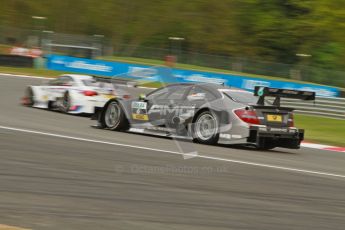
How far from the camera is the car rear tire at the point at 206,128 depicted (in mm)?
11711

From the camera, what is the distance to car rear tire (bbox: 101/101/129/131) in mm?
12823

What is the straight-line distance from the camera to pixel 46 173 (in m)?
7.47

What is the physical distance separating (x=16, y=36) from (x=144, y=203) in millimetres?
35973

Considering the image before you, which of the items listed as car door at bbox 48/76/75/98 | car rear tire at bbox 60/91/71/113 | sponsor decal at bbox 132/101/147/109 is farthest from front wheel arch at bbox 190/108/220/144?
car door at bbox 48/76/75/98

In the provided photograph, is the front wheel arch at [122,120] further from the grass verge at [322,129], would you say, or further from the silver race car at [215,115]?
the grass verge at [322,129]

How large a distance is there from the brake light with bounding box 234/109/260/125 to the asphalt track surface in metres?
0.56

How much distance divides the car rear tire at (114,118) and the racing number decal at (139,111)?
0.24 meters

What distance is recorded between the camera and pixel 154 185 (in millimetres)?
7258

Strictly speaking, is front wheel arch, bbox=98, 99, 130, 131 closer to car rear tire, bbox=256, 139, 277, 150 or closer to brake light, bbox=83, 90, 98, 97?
car rear tire, bbox=256, 139, 277, 150

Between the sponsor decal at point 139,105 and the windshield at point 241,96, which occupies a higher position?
the windshield at point 241,96

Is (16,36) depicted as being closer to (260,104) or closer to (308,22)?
(308,22)

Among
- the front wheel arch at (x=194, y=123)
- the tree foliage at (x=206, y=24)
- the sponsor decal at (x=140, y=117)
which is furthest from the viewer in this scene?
the tree foliage at (x=206, y=24)

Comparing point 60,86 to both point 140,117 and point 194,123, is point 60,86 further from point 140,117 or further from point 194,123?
point 194,123

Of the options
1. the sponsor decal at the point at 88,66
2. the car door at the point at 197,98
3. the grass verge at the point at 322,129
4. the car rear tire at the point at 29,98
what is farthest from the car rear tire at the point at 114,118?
the sponsor decal at the point at 88,66
